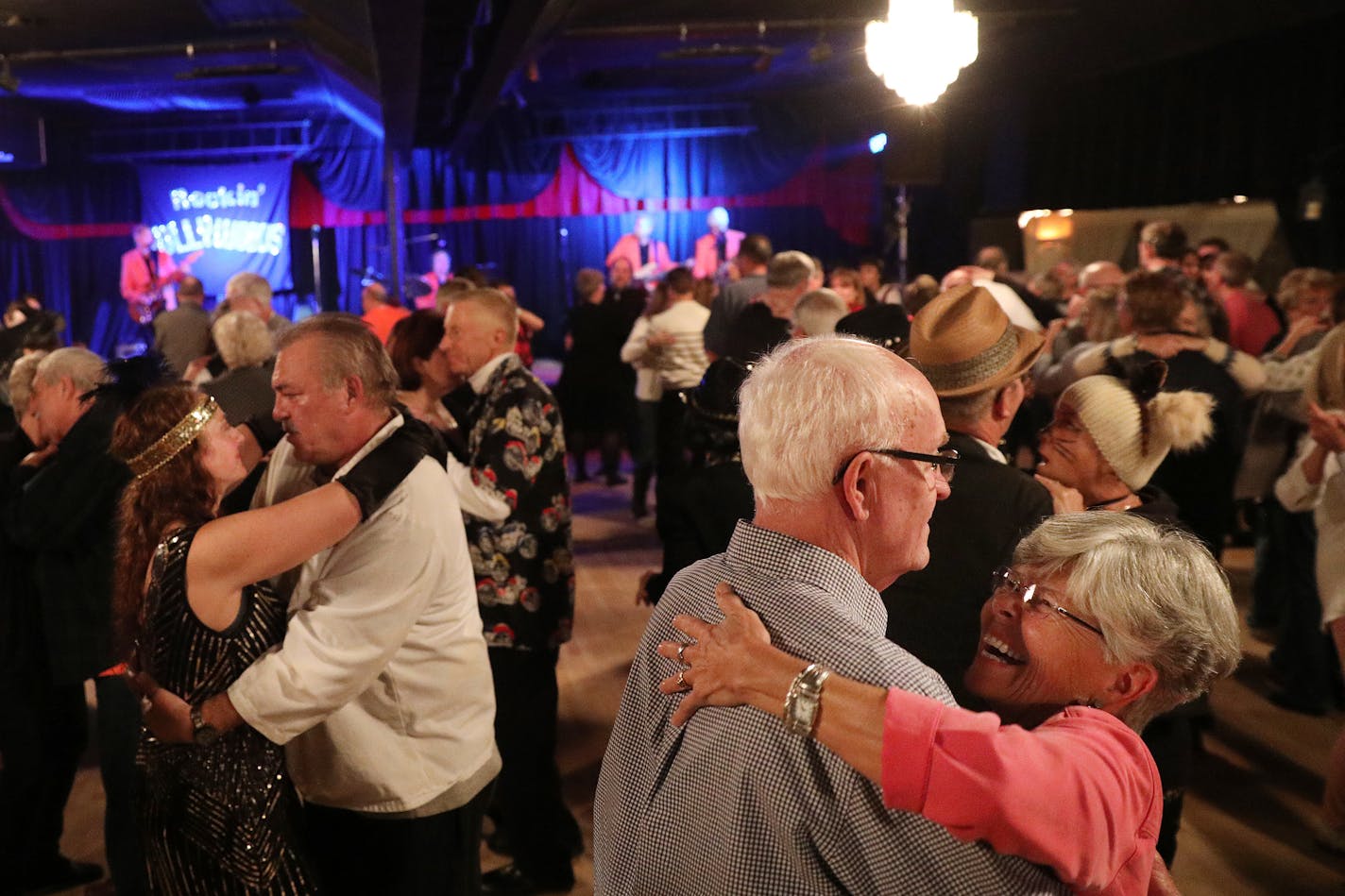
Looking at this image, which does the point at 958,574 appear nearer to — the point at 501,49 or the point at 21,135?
the point at 501,49

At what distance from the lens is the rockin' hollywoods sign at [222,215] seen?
1523cm

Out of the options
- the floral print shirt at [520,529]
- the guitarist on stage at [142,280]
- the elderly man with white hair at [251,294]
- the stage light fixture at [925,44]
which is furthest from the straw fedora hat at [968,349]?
the guitarist on stage at [142,280]

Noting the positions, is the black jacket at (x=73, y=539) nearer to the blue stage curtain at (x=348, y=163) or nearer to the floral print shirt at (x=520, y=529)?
the floral print shirt at (x=520, y=529)

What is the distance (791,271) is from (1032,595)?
3625 mm

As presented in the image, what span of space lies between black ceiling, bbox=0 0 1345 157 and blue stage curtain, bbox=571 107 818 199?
0.71 metres

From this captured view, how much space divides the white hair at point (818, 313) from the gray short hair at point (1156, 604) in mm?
2491

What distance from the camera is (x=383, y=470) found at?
187cm

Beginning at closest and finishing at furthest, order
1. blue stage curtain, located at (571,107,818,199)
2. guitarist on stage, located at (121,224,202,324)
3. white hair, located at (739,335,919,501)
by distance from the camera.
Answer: white hair, located at (739,335,919,501), guitarist on stage, located at (121,224,202,324), blue stage curtain, located at (571,107,818,199)

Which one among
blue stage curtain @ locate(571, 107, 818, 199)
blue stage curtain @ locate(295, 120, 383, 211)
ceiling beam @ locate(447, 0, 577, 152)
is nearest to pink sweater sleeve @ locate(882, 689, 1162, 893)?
ceiling beam @ locate(447, 0, 577, 152)

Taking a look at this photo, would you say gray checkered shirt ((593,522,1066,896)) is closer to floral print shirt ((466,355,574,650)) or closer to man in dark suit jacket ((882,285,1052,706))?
man in dark suit jacket ((882,285,1052,706))

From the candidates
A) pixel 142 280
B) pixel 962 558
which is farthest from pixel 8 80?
pixel 962 558

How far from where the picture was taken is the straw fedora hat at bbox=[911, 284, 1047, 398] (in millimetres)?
2012

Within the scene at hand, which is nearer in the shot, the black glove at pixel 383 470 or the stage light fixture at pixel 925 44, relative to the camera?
the black glove at pixel 383 470

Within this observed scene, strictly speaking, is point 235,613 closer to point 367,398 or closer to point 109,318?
point 367,398
